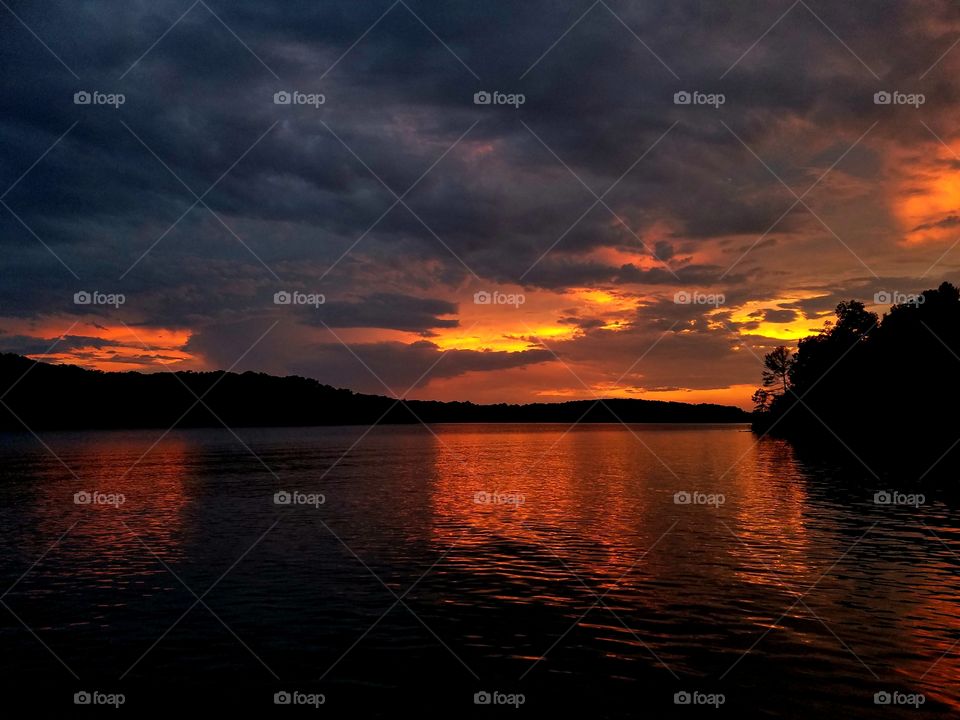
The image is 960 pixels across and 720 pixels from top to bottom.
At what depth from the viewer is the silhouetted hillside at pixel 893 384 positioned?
10688 cm

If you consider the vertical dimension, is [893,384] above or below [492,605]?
above

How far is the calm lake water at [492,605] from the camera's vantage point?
17.3 meters

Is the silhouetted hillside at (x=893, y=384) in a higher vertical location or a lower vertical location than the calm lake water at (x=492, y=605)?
higher

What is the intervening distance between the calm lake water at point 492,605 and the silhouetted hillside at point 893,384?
5512cm

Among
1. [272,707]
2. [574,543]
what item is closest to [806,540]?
[574,543]

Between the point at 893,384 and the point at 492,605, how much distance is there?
400ft

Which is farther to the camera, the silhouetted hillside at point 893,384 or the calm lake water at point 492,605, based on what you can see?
the silhouetted hillside at point 893,384

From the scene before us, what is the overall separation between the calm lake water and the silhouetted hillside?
55122 millimetres

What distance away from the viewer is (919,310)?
119 meters

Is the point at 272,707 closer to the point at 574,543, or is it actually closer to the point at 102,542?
the point at 574,543

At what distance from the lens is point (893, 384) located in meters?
123

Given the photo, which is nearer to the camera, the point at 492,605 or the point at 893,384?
the point at 492,605

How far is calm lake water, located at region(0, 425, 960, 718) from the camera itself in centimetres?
1728

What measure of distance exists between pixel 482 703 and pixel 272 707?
4911mm
